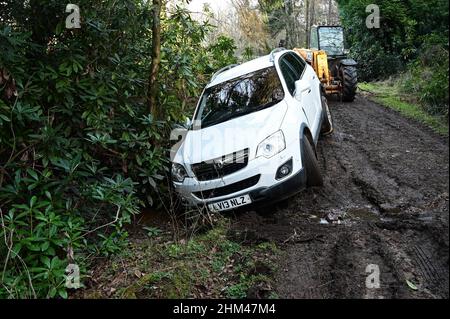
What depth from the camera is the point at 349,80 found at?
1088 centimetres

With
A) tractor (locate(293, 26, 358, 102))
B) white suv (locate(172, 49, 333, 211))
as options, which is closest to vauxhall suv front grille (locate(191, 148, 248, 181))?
white suv (locate(172, 49, 333, 211))

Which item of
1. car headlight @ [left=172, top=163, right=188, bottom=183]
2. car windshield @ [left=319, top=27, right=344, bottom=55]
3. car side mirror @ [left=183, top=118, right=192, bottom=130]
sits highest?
car windshield @ [left=319, top=27, right=344, bottom=55]

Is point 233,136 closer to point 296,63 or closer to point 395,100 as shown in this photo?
point 296,63

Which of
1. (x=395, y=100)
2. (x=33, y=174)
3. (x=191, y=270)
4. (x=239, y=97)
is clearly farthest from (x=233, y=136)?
(x=395, y=100)

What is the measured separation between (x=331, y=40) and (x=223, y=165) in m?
9.27

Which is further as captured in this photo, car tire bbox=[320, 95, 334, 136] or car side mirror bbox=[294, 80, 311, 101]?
car tire bbox=[320, 95, 334, 136]

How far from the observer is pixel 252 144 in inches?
188

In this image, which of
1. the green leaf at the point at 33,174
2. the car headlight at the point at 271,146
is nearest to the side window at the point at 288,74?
the car headlight at the point at 271,146

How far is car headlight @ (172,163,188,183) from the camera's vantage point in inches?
201

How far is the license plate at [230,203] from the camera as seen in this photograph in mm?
4766

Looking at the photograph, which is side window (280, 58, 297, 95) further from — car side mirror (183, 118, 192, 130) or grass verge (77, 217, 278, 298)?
grass verge (77, 217, 278, 298)

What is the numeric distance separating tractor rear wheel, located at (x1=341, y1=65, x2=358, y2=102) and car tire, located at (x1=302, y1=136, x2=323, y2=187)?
625cm
